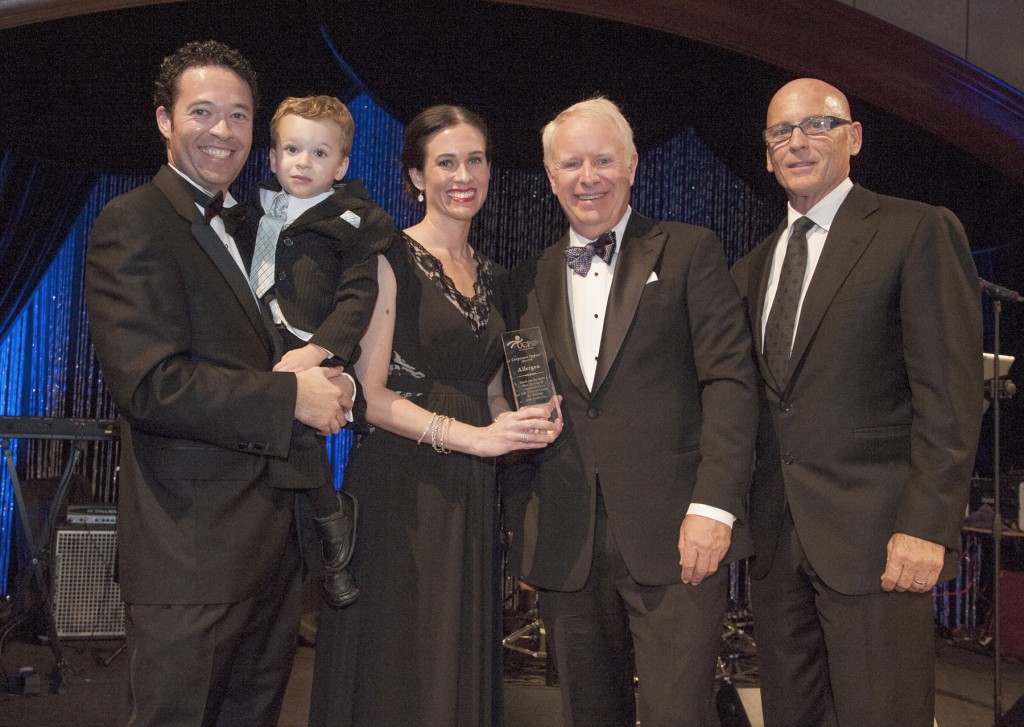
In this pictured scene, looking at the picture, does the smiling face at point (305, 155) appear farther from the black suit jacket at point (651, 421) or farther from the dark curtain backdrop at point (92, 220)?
the dark curtain backdrop at point (92, 220)

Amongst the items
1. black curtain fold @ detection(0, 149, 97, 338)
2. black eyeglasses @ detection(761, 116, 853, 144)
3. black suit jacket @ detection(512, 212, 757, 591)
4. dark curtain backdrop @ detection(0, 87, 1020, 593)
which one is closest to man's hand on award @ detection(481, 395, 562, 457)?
black suit jacket @ detection(512, 212, 757, 591)

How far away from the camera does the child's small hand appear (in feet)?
7.39

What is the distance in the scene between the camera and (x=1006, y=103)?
19.0 ft

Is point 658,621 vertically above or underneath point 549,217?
underneath

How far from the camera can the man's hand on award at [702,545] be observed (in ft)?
7.48

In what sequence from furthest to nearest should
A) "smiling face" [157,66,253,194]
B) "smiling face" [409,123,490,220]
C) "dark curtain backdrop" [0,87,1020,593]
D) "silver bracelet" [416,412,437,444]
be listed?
"dark curtain backdrop" [0,87,1020,593] < "smiling face" [409,123,490,220] < "silver bracelet" [416,412,437,444] < "smiling face" [157,66,253,194]

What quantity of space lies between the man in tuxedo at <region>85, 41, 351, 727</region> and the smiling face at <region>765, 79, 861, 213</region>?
1424 millimetres

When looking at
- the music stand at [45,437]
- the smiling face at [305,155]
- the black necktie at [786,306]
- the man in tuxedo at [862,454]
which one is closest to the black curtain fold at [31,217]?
the music stand at [45,437]

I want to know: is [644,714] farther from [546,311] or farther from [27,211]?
[27,211]

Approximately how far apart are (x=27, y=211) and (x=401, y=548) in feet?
20.3

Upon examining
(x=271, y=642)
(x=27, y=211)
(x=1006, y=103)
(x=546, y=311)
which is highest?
(x=1006, y=103)

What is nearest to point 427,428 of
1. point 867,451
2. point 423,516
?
point 423,516

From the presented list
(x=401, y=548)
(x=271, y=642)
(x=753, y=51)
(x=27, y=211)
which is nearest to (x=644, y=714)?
(x=401, y=548)

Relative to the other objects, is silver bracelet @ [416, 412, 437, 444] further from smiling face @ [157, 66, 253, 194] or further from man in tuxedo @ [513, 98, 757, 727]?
smiling face @ [157, 66, 253, 194]
